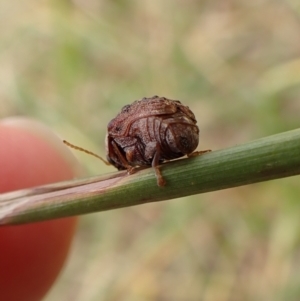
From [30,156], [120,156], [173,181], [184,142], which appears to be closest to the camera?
[173,181]

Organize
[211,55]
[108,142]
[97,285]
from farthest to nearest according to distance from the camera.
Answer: [211,55]
[97,285]
[108,142]

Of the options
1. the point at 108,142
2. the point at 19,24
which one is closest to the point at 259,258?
the point at 108,142

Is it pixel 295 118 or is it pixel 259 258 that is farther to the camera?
pixel 259 258

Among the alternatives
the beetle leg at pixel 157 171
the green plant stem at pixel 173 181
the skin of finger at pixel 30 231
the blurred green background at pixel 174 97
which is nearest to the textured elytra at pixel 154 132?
the beetle leg at pixel 157 171

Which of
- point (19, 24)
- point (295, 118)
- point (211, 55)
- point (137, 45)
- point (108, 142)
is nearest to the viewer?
point (108, 142)

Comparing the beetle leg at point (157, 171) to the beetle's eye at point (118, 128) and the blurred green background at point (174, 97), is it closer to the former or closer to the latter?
the beetle's eye at point (118, 128)

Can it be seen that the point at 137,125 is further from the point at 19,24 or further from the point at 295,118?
the point at 19,24

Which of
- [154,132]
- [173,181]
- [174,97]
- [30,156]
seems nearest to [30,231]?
[30,156]

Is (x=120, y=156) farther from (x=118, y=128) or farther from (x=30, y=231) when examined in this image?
(x=30, y=231)
